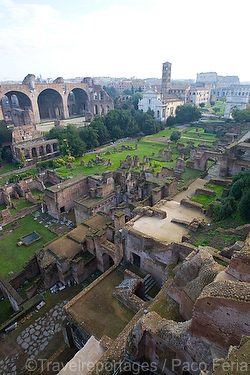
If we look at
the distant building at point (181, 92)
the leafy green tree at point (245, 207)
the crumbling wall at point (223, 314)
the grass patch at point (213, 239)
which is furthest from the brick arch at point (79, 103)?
the crumbling wall at point (223, 314)

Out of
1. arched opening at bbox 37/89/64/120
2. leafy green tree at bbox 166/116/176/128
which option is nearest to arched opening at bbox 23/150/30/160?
arched opening at bbox 37/89/64/120

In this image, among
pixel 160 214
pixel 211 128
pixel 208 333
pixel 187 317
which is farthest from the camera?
pixel 211 128

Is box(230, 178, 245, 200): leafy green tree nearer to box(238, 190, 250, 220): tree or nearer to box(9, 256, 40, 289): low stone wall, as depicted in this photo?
box(238, 190, 250, 220): tree

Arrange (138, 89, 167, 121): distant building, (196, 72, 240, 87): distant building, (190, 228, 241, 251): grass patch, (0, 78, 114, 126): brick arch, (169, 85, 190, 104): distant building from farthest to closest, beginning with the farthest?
(196, 72, 240, 87): distant building, (169, 85, 190, 104): distant building, (138, 89, 167, 121): distant building, (0, 78, 114, 126): brick arch, (190, 228, 241, 251): grass patch

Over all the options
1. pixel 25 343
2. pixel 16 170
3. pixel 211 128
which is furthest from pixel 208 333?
pixel 211 128

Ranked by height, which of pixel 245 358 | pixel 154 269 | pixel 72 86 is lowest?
pixel 154 269

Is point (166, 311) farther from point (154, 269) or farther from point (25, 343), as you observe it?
point (25, 343)

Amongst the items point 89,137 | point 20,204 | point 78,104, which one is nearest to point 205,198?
point 20,204
